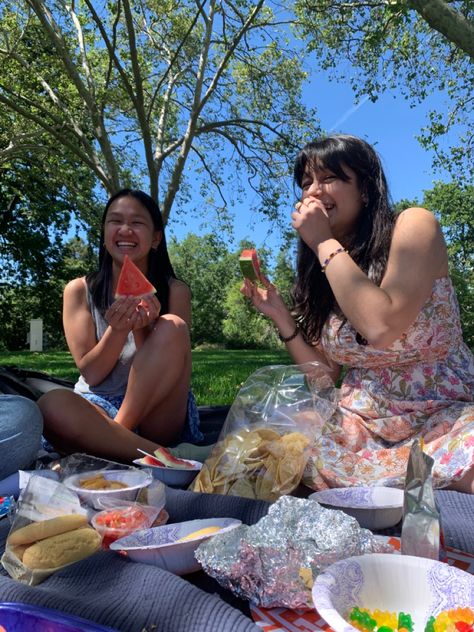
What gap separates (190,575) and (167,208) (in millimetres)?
10971

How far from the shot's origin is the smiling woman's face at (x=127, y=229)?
3070 mm

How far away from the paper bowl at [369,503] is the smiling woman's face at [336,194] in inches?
48.2

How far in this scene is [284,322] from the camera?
270 centimetres

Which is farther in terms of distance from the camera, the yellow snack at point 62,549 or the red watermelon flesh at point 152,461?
the red watermelon flesh at point 152,461

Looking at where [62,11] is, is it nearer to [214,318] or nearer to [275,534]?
[275,534]

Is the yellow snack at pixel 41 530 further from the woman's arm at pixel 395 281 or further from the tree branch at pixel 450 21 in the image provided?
the tree branch at pixel 450 21

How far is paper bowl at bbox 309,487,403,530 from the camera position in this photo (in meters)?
1.66

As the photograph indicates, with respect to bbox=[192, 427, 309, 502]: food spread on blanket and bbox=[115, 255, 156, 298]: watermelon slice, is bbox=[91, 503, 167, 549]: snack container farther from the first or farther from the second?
bbox=[115, 255, 156, 298]: watermelon slice

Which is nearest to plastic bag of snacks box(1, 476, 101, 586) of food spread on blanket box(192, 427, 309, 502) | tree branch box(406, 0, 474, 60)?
food spread on blanket box(192, 427, 309, 502)

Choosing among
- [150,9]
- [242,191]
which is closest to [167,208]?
[242,191]

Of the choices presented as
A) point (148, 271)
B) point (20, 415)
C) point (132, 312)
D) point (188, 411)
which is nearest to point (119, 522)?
point (20, 415)

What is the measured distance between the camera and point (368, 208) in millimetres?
2402

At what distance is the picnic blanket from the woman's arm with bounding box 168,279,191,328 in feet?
6.03

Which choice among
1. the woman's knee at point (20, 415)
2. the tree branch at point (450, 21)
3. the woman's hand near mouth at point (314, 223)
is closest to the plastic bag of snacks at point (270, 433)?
the woman's hand near mouth at point (314, 223)
